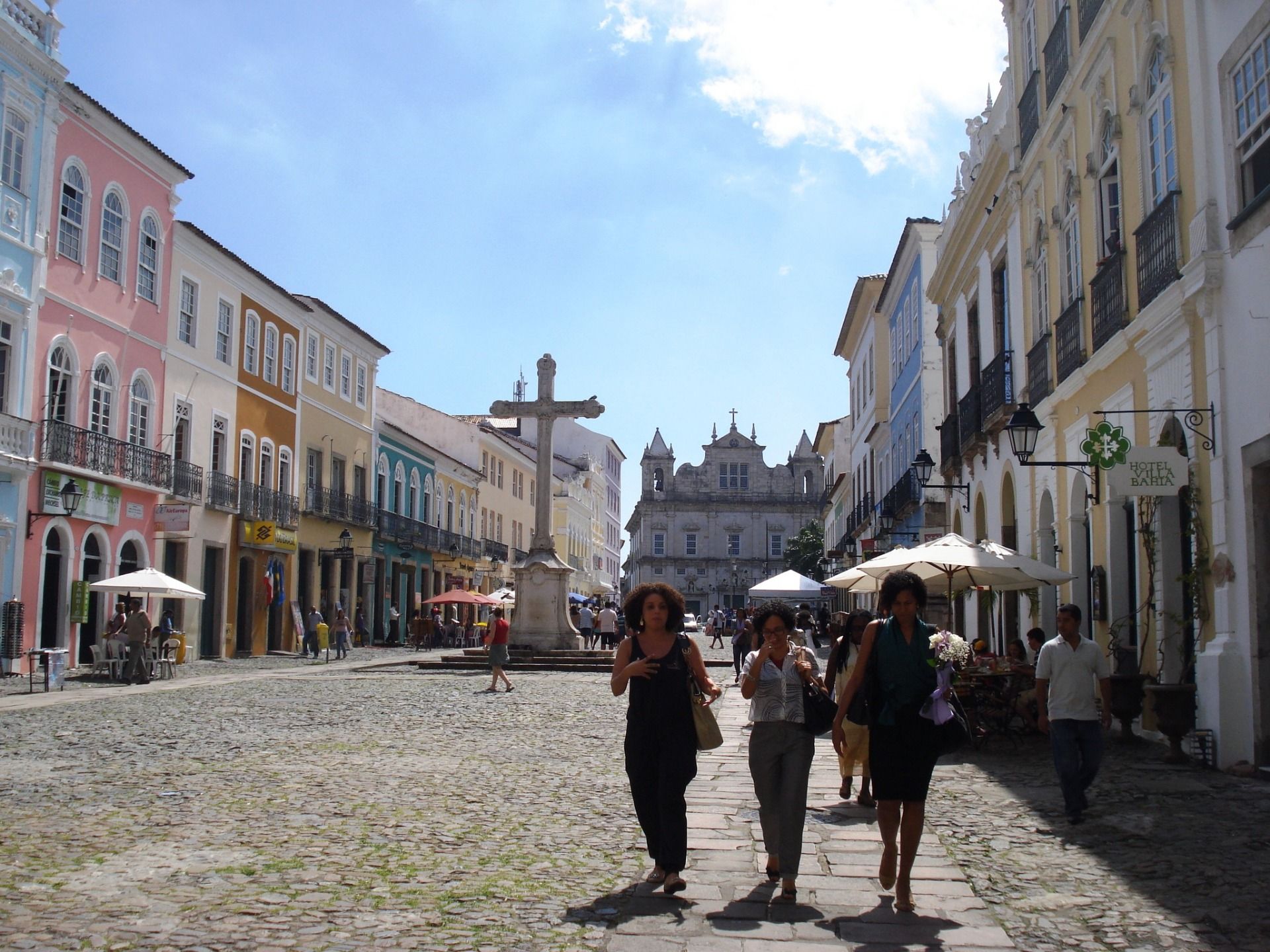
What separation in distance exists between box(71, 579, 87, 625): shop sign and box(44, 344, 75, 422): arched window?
2.99 metres

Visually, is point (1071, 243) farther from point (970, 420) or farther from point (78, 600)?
point (78, 600)

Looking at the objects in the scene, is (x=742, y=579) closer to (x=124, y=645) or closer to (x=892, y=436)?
(x=892, y=436)

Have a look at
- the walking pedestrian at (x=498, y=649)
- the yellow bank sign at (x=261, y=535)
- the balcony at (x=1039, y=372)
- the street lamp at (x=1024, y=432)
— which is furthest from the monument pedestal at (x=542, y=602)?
the street lamp at (x=1024, y=432)

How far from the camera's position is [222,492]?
1175 inches

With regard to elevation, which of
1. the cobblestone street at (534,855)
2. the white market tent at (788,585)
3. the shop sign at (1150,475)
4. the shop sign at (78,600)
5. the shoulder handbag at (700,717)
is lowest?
the cobblestone street at (534,855)

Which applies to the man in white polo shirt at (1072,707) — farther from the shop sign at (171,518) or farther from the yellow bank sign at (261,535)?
the yellow bank sign at (261,535)

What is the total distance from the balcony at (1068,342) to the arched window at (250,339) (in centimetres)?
2174

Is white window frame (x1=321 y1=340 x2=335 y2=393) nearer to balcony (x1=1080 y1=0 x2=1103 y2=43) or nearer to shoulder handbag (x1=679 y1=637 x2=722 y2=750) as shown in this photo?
balcony (x1=1080 y1=0 x2=1103 y2=43)

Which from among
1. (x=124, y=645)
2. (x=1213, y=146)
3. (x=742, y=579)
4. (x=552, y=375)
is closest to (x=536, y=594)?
(x=552, y=375)

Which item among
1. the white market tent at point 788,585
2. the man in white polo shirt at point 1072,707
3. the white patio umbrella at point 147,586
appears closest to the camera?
the man in white polo shirt at point 1072,707

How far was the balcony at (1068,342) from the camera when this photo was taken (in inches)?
594

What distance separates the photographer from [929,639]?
5.89 meters

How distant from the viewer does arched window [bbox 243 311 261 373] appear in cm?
3197

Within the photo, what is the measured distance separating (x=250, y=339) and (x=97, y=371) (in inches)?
314
